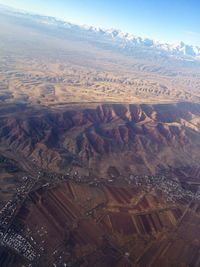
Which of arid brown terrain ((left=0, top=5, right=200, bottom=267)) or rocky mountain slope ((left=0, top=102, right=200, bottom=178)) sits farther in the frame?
rocky mountain slope ((left=0, top=102, right=200, bottom=178))

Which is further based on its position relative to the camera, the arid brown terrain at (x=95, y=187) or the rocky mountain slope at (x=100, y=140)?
the rocky mountain slope at (x=100, y=140)

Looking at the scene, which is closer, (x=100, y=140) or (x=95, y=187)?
(x=95, y=187)

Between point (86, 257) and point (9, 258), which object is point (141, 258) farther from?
point (9, 258)

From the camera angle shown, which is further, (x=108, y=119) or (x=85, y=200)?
(x=108, y=119)

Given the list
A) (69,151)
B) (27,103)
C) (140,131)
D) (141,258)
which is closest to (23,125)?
(69,151)

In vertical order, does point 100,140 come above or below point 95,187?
above

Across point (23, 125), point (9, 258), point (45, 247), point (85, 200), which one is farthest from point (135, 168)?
point (9, 258)

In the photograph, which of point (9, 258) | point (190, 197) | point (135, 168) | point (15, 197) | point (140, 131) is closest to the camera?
point (9, 258)

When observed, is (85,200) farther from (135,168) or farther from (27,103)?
(27,103)

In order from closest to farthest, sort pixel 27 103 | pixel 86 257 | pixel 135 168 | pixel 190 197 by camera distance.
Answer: pixel 86 257 < pixel 190 197 < pixel 135 168 < pixel 27 103
